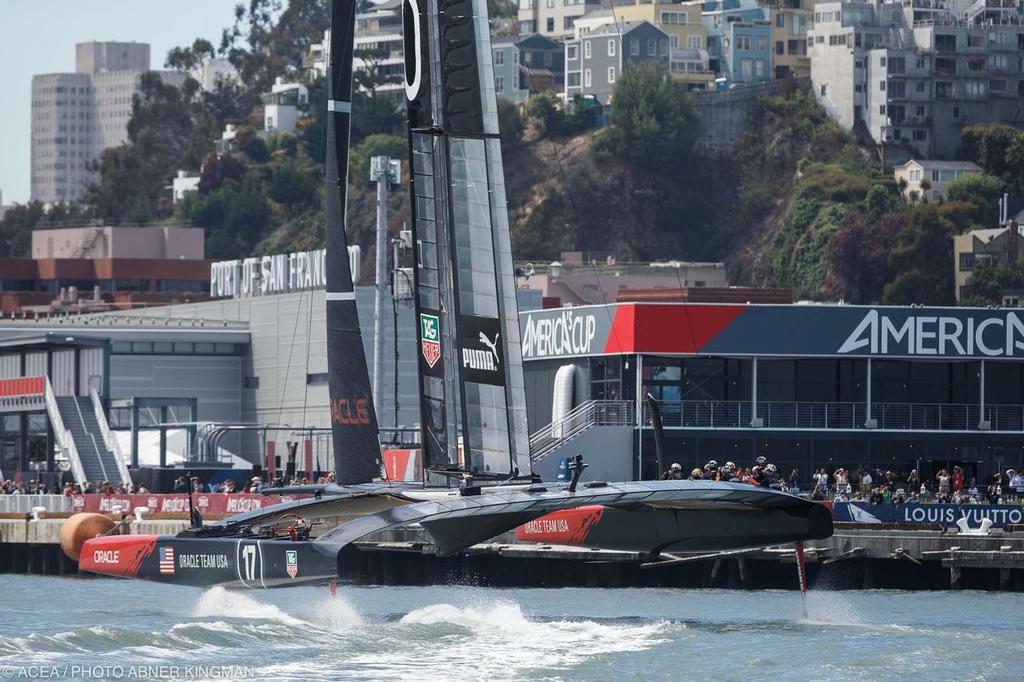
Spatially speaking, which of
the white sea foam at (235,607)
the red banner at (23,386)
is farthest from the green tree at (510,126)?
the white sea foam at (235,607)

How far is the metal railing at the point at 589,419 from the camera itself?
165 ft

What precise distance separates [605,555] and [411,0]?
42.2ft

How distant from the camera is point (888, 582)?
35.6 meters

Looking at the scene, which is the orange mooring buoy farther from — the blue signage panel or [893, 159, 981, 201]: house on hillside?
[893, 159, 981, 201]: house on hillside

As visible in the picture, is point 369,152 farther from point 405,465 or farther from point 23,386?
point 405,465

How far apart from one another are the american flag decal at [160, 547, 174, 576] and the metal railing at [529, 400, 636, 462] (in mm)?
22432

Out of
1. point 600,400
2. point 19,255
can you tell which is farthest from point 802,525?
point 19,255

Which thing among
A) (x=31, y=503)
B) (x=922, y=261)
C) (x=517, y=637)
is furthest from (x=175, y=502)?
(x=922, y=261)

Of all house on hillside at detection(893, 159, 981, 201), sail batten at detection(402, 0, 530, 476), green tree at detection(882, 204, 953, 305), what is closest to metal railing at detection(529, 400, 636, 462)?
A: sail batten at detection(402, 0, 530, 476)

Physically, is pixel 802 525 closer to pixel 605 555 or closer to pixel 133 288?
pixel 605 555

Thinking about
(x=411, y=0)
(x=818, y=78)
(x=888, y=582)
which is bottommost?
(x=888, y=582)

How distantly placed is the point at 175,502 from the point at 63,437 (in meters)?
13.9

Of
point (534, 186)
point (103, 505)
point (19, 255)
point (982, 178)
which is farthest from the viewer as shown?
point (19, 255)

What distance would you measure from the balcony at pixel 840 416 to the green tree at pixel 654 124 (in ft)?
322
